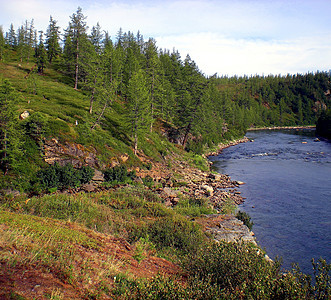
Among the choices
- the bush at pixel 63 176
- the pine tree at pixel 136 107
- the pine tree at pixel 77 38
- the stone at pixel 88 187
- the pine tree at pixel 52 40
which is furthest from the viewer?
the pine tree at pixel 52 40

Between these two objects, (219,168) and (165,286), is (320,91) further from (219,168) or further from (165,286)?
(165,286)

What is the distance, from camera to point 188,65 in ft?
227

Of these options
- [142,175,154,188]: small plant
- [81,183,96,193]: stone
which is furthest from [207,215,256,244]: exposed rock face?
[81,183,96,193]: stone

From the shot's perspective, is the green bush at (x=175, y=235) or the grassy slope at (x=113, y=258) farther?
the green bush at (x=175, y=235)

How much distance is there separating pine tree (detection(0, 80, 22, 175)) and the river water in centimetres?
1935

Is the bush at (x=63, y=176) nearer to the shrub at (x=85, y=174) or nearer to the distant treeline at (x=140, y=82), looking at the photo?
the shrub at (x=85, y=174)

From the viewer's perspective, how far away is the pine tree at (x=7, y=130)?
19000 mm

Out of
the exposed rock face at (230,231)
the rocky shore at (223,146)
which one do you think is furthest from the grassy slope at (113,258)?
the rocky shore at (223,146)

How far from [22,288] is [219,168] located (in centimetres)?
4012

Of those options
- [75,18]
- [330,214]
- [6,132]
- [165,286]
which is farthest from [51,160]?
[75,18]

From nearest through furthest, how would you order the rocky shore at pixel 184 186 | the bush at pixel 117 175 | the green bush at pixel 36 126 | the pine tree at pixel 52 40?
the rocky shore at pixel 184 186 < the green bush at pixel 36 126 < the bush at pixel 117 175 < the pine tree at pixel 52 40

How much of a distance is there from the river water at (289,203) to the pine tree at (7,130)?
19354 mm

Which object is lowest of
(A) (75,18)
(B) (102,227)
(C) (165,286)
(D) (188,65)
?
(B) (102,227)

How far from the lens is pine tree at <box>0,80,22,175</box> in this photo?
19.0 meters
